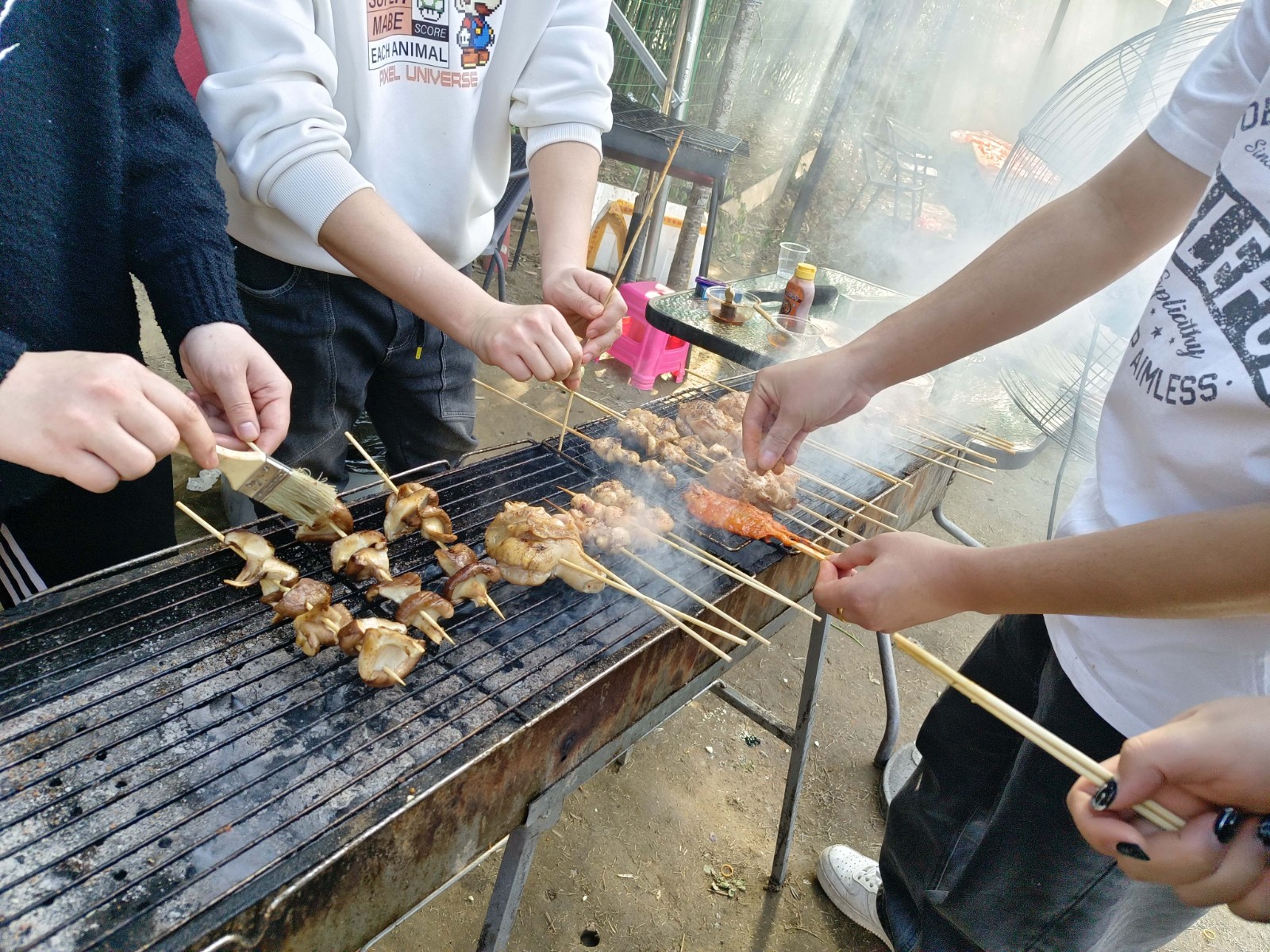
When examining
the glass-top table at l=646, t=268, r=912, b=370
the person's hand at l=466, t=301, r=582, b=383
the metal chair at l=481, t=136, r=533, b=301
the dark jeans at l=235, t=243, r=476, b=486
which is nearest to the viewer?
the person's hand at l=466, t=301, r=582, b=383

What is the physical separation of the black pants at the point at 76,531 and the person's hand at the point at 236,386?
60 centimetres

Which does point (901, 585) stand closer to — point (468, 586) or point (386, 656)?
point (468, 586)

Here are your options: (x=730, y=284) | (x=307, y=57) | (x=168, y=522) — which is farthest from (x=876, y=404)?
(x=168, y=522)

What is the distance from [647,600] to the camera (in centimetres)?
245

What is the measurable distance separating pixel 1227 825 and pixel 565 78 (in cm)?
326

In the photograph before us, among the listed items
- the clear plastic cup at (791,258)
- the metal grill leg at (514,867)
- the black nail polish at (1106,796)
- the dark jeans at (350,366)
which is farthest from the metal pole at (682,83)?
the black nail polish at (1106,796)

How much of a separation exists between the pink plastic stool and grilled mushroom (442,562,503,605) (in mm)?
5757

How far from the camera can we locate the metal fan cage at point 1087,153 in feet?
12.7

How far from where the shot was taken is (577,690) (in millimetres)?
2084

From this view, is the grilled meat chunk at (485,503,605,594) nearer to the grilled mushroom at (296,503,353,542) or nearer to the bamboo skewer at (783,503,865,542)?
the grilled mushroom at (296,503,353,542)

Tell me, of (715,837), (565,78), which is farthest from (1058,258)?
(715,837)

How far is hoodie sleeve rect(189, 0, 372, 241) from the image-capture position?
2.47m

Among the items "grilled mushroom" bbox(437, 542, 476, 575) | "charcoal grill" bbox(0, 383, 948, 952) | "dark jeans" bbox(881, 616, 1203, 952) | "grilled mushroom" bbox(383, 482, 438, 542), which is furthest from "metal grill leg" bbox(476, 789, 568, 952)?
"dark jeans" bbox(881, 616, 1203, 952)

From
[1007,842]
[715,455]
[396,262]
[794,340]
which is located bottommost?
[1007,842]
